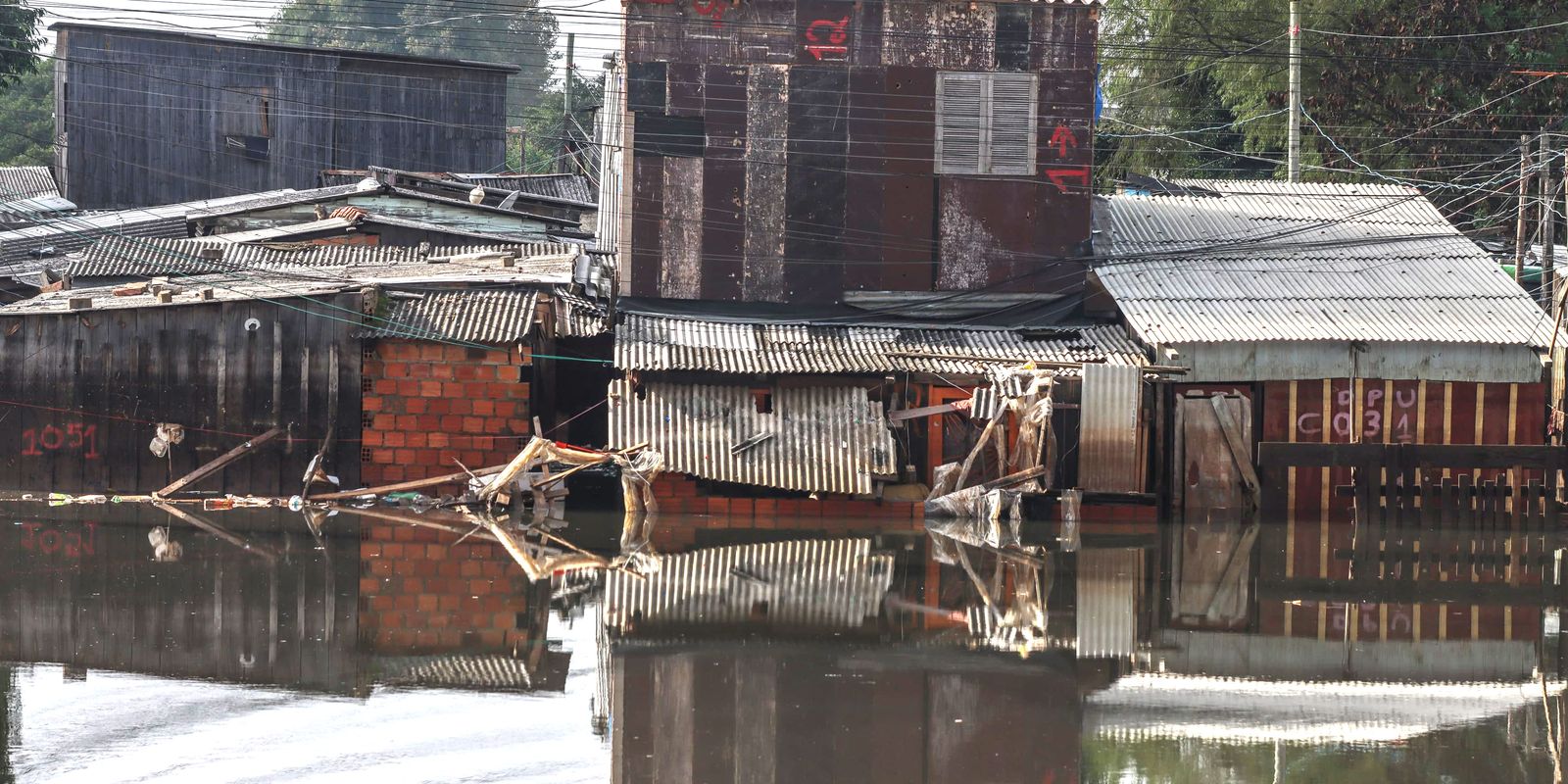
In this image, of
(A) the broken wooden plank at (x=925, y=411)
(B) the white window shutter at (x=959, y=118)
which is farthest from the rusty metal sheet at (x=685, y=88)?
(A) the broken wooden plank at (x=925, y=411)

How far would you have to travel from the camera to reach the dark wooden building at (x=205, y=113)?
34156mm

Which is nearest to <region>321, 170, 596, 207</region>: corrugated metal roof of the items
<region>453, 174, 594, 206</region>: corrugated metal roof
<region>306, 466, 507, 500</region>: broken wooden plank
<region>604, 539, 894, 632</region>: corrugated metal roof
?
<region>453, 174, 594, 206</region>: corrugated metal roof

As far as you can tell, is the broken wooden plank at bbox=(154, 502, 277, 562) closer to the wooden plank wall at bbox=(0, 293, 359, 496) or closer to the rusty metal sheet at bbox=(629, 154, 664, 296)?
the wooden plank wall at bbox=(0, 293, 359, 496)

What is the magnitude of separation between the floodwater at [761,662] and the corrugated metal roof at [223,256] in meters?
7.21

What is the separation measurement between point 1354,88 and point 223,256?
2325 cm

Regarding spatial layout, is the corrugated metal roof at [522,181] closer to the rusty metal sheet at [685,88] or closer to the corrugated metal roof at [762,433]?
Answer: the rusty metal sheet at [685,88]

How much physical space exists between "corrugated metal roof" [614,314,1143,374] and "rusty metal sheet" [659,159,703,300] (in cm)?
102

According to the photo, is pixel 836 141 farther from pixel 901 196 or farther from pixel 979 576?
pixel 979 576

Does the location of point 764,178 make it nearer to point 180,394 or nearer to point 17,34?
point 180,394

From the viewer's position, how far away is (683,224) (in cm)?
2309

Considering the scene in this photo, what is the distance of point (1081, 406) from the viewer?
2023 centimetres

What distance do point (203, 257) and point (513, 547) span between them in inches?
413

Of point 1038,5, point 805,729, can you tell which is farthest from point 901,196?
point 805,729

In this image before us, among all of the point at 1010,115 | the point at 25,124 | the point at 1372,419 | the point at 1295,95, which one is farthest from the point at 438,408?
the point at 25,124
